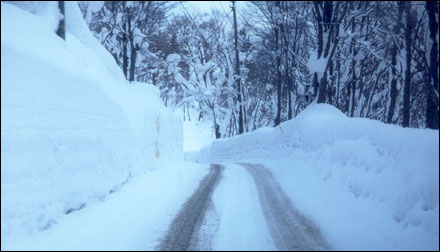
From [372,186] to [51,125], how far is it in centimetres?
649

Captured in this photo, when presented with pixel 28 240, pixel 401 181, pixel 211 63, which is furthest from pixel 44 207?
pixel 211 63

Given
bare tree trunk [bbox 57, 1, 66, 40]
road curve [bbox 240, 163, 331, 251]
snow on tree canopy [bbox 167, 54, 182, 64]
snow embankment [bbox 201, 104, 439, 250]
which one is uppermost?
snow on tree canopy [bbox 167, 54, 182, 64]

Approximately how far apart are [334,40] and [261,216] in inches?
425

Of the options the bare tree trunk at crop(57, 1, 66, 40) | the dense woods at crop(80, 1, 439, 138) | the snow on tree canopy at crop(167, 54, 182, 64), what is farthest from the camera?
the snow on tree canopy at crop(167, 54, 182, 64)

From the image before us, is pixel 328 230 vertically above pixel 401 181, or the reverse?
pixel 401 181

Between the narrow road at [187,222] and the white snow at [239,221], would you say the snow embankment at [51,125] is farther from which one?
the white snow at [239,221]

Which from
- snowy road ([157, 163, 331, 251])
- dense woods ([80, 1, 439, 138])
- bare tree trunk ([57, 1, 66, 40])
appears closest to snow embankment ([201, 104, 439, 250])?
snowy road ([157, 163, 331, 251])

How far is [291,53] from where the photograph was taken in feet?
57.5

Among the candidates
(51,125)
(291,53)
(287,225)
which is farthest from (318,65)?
(51,125)

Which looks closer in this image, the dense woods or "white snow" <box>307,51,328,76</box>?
the dense woods

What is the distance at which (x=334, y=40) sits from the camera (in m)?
14.9

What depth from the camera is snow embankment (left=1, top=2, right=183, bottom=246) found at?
17.1ft

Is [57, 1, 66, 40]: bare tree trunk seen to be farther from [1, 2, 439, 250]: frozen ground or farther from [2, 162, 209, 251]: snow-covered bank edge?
[2, 162, 209, 251]: snow-covered bank edge

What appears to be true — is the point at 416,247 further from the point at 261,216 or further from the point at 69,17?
the point at 69,17
